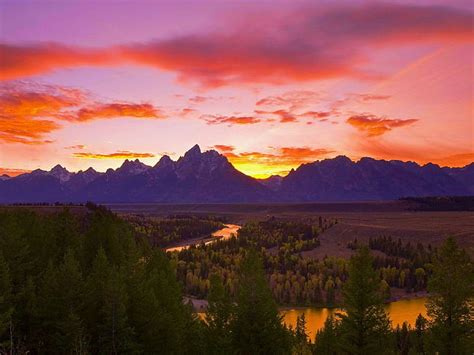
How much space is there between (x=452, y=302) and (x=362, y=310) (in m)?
6.58

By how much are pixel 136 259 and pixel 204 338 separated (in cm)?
1022

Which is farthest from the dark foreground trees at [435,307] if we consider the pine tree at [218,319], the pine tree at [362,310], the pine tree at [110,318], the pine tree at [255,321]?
the pine tree at [110,318]

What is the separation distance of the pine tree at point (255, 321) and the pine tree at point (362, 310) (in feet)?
22.1

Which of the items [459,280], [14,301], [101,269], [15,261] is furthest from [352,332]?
[15,261]

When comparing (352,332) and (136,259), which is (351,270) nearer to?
(352,332)

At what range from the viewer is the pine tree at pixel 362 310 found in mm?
36156

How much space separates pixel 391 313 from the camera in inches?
3666

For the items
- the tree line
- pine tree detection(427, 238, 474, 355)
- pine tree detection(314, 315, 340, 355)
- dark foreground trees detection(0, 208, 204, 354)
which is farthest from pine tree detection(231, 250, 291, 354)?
pine tree detection(314, 315, 340, 355)

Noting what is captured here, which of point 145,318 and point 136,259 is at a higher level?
point 136,259

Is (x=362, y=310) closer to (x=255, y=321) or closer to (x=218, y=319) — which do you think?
(x=255, y=321)

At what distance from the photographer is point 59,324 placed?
3419 centimetres

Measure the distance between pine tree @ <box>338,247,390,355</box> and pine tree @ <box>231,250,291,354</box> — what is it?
6.75 m

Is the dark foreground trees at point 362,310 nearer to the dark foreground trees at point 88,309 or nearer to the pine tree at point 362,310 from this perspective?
the pine tree at point 362,310

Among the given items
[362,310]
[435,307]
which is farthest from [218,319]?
[435,307]
